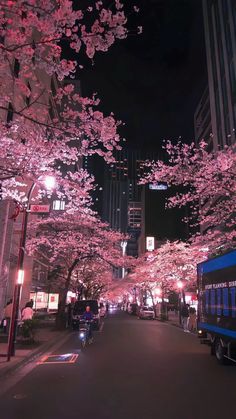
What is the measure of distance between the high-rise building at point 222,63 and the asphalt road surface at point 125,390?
32.4 metres

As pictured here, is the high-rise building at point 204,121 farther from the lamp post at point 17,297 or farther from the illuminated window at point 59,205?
the lamp post at point 17,297

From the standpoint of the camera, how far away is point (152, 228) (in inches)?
4781

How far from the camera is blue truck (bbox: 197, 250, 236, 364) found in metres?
12.4

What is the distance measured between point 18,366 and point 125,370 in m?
3.28

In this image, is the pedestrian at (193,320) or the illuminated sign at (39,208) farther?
the pedestrian at (193,320)

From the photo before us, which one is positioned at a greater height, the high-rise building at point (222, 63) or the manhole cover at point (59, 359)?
the high-rise building at point (222, 63)

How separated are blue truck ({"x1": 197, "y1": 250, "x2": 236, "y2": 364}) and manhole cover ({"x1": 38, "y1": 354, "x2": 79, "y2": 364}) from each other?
515 cm

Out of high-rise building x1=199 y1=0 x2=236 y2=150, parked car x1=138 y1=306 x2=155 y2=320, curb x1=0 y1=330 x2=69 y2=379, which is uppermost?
high-rise building x1=199 y1=0 x2=236 y2=150

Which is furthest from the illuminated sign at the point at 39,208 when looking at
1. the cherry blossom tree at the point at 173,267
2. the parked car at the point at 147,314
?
the parked car at the point at 147,314

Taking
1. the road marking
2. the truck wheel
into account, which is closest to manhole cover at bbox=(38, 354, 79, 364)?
the road marking

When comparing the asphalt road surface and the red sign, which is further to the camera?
the red sign

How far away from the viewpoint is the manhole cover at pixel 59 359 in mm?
13328

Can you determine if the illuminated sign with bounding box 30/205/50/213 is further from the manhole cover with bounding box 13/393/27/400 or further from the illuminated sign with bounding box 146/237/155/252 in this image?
the illuminated sign with bounding box 146/237/155/252

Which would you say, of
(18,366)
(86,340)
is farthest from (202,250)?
(18,366)
